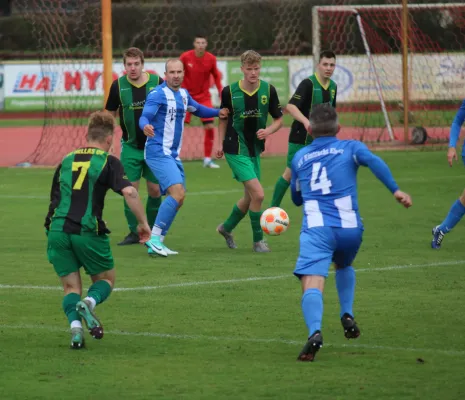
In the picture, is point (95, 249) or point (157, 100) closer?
point (95, 249)

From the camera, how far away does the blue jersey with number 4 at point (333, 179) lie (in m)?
7.12

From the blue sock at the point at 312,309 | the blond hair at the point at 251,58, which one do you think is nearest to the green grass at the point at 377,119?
the blond hair at the point at 251,58

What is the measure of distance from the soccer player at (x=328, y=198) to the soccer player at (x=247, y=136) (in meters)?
4.46

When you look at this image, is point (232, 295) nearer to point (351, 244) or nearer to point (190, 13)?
point (351, 244)

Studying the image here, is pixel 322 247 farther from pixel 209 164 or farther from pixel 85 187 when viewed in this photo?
pixel 209 164

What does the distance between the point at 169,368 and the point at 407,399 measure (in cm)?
150

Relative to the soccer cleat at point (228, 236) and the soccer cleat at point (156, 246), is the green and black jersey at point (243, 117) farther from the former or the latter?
the soccer cleat at point (156, 246)

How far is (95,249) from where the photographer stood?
7.44m

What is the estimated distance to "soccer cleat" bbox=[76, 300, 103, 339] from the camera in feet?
23.7

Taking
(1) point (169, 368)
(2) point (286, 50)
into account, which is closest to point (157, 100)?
(1) point (169, 368)

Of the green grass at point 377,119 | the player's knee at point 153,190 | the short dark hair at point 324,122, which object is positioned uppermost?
the short dark hair at point 324,122

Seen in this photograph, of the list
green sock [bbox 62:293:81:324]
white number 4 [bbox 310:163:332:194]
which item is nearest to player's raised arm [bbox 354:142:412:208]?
white number 4 [bbox 310:163:332:194]

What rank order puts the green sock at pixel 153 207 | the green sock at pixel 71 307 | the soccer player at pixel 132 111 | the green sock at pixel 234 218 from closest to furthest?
the green sock at pixel 71 307 < the green sock at pixel 234 218 < the soccer player at pixel 132 111 < the green sock at pixel 153 207

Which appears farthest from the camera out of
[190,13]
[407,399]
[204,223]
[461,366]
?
[190,13]
